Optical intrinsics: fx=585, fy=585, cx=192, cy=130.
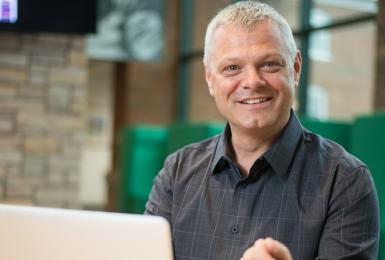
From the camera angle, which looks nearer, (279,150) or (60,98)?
(279,150)

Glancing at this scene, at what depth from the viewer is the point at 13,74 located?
15.2ft

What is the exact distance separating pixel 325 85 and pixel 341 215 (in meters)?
5.45

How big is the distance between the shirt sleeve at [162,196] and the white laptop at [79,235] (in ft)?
2.18

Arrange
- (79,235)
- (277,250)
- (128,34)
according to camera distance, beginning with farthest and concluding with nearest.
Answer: (128,34) → (277,250) → (79,235)

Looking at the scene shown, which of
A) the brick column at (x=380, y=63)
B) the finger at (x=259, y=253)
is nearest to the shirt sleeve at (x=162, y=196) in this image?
the finger at (x=259, y=253)

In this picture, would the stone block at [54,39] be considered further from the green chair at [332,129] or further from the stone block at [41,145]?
the green chair at [332,129]

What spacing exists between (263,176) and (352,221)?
0.26m

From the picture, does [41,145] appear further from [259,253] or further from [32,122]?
[259,253]

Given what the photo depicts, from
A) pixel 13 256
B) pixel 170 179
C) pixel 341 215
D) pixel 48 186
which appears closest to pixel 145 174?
pixel 48 186

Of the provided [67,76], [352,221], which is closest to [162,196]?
[352,221]

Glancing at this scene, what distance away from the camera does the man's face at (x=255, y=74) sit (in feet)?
4.54

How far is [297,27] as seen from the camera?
5.66 metres

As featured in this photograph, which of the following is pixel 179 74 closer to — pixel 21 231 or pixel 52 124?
pixel 52 124

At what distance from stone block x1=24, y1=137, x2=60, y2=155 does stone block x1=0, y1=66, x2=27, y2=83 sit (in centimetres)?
48
